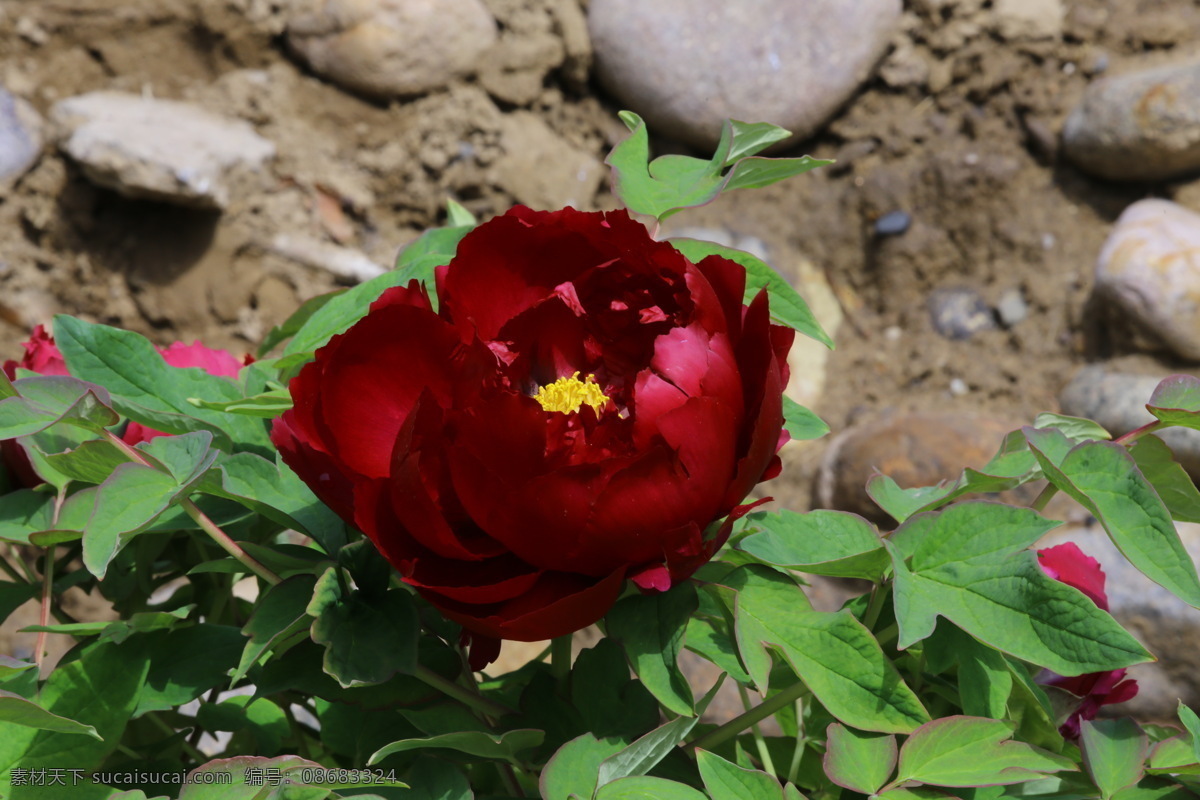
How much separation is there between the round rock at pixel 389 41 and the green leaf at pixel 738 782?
2439mm

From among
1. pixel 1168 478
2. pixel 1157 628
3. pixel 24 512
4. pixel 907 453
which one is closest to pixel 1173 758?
pixel 1168 478

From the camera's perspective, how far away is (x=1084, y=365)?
2521 mm

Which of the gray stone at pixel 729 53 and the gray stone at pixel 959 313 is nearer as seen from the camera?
the gray stone at pixel 959 313

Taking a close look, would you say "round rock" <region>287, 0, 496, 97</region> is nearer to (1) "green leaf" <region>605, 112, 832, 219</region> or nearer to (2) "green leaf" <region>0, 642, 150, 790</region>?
(1) "green leaf" <region>605, 112, 832, 219</region>

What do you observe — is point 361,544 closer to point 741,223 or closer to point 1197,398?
point 1197,398

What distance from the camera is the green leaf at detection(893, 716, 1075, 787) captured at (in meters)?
0.46

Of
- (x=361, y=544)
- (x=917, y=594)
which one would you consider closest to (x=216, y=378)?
(x=361, y=544)

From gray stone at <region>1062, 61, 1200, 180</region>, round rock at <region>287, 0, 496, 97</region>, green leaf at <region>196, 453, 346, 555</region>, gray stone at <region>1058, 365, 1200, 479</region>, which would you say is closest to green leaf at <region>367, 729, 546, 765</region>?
green leaf at <region>196, 453, 346, 555</region>

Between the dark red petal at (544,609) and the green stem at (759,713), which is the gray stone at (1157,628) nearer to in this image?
the green stem at (759,713)

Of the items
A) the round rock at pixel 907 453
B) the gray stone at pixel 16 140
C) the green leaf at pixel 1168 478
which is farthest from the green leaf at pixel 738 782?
the gray stone at pixel 16 140

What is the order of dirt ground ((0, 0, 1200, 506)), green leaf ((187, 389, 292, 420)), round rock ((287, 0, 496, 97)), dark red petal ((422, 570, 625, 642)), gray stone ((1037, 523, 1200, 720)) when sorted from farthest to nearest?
round rock ((287, 0, 496, 97)), dirt ground ((0, 0, 1200, 506)), gray stone ((1037, 523, 1200, 720)), green leaf ((187, 389, 292, 420)), dark red petal ((422, 570, 625, 642))

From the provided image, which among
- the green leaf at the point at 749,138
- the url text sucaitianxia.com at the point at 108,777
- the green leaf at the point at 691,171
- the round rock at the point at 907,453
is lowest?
the round rock at the point at 907,453

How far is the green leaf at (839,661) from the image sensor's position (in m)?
0.45

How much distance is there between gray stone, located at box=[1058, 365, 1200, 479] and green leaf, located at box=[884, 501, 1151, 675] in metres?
1.84
